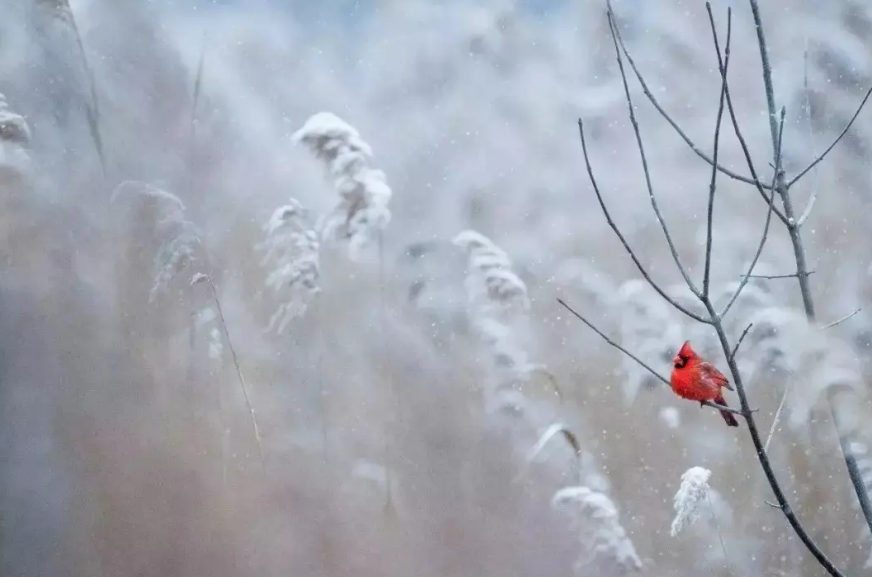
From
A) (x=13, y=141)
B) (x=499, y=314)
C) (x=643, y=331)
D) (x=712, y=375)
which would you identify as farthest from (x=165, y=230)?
(x=712, y=375)

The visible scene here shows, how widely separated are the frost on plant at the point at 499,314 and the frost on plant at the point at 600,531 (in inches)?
8.2

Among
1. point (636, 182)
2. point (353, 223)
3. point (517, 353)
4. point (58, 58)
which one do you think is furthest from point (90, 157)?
point (636, 182)

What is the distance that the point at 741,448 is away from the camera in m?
1.23

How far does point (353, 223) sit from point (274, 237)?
163 millimetres

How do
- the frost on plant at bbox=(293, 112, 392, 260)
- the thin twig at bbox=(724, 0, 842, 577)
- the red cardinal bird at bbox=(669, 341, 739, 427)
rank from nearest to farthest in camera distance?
1. the thin twig at bbox=(724, 0, 842, 577)
2. the red cardinal bird at bbox=(669, 341, 739, 427)
3. the frost on plant at bbox=(293, 112, 392, 260)

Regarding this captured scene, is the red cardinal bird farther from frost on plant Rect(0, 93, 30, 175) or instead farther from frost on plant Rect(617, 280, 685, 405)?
frost on plant Rect(0, 93, 30, 175)

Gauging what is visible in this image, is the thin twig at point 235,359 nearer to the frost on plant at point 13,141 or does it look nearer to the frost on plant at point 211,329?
the frost on plant at point 211,329

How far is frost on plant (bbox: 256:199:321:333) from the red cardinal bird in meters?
0.69

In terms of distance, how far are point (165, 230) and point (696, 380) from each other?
3.45 feet

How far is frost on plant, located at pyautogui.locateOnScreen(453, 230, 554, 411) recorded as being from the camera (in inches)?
50.9

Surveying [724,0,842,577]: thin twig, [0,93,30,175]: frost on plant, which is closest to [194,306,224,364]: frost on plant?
[0,93,30,175]: frost on plant

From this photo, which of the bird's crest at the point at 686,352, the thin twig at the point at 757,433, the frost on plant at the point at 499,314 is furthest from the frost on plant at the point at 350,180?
the thin twig at the point at 757,433

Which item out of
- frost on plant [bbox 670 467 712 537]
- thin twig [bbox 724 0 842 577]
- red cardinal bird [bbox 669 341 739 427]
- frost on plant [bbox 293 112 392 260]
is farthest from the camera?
frost on plant [bbox 293 112 392 260]

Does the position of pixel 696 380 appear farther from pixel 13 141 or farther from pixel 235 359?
pixel 13 141
